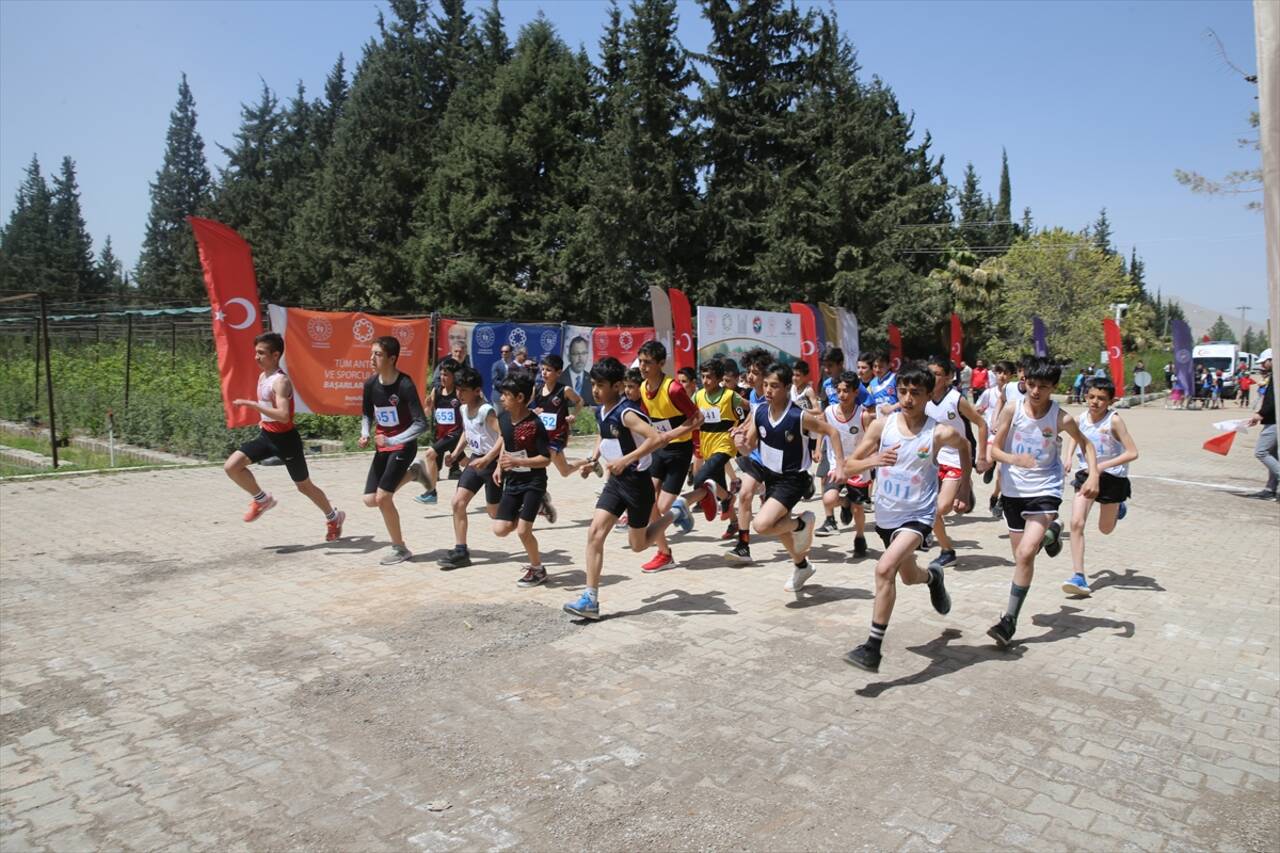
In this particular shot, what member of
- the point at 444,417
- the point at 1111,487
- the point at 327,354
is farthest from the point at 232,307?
the point at 1111,487

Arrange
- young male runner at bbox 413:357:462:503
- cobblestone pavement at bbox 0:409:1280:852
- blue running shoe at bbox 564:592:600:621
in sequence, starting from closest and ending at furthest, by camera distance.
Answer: cobblestone pavement at bbox 0:409:1280:852, blue running shoe at bbox 564:592:600:621, young male runner at bbox 413:357:462:503

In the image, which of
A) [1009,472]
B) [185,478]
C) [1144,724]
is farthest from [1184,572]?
[185,478]

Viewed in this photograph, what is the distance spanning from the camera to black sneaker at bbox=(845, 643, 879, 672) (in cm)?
519

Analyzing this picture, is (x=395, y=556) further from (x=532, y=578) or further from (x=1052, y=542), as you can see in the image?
(x=1052, y=542)

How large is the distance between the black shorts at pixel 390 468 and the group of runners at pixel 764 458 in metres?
0.01

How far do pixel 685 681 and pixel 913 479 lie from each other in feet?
6.25

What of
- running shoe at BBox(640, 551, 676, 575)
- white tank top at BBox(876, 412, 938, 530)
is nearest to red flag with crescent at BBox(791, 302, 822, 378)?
running shoe at BBox(640, 551, 676, 575)

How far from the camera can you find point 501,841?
11.4 ft

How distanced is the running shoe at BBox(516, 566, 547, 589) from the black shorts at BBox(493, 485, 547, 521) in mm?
509

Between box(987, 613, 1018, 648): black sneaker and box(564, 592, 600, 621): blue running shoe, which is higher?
box(564, 592, 600, 621): blue running shoe

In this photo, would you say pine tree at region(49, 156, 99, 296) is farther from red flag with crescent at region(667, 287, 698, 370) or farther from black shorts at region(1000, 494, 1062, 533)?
black shorts at region(1000, 494, 1062, 533)

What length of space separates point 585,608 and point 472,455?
2517 mm

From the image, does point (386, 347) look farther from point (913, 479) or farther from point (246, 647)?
point (913, 479)

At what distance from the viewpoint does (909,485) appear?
5473 millimetres
